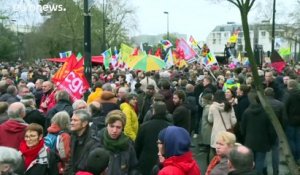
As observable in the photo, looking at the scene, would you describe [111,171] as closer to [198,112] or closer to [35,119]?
[35,119]

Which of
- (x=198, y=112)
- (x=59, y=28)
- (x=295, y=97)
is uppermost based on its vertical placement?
(x=59, y=28)

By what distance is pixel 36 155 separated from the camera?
550cm

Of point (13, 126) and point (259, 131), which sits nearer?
point (13, 126)

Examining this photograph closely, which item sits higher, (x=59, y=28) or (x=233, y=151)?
(x=59, y=28)

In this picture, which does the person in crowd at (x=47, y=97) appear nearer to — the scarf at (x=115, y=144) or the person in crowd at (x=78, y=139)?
the person in crowd at (x=78, y=139)

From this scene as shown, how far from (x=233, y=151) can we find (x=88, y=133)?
6.71 ft

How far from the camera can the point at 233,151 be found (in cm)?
434

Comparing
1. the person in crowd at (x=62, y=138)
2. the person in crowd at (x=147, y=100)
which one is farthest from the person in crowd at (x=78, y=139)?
the person in crowd at (x=147, y=100)

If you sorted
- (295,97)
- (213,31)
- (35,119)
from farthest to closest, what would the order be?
1. (213,31)
2. (295,97)
3. (35,119)

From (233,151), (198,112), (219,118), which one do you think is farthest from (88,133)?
(198,112)

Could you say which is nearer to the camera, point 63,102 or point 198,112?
point 63,102

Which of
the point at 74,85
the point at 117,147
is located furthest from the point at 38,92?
the point at 117,147

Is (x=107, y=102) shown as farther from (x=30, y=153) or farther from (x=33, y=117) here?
(x=30, y=153)

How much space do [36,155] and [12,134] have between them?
920 mm
